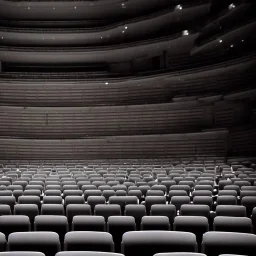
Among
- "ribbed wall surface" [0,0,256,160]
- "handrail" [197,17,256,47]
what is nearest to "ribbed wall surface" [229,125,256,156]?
"ribbed wall surface" [0,0,256,160]

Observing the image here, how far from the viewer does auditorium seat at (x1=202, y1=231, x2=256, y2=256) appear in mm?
4105

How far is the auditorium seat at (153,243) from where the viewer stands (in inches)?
162

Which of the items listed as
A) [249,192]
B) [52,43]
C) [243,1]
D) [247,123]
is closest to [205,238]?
[249,192]

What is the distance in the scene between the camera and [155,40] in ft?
80.8

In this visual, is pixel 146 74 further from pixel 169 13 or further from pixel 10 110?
pixel 10 110

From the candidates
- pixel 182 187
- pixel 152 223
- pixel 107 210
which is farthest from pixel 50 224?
pixel 182 187

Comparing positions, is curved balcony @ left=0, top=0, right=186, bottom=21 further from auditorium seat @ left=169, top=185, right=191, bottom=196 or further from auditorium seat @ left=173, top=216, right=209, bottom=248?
auditorium seat @ left=173, top=216, right=209, bottom=248

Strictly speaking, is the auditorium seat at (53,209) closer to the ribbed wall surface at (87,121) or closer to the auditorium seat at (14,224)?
the auditorium seat at (14,224)

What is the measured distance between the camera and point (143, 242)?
4137 millimetres

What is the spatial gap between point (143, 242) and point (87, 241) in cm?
66

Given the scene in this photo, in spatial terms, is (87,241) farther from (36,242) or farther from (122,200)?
(122,200)

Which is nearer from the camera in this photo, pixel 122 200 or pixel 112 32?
pixel 122 200

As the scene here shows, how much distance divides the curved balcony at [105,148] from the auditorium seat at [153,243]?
19476 millimetres

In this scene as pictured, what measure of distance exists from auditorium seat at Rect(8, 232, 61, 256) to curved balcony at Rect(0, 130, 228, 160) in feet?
64.3
